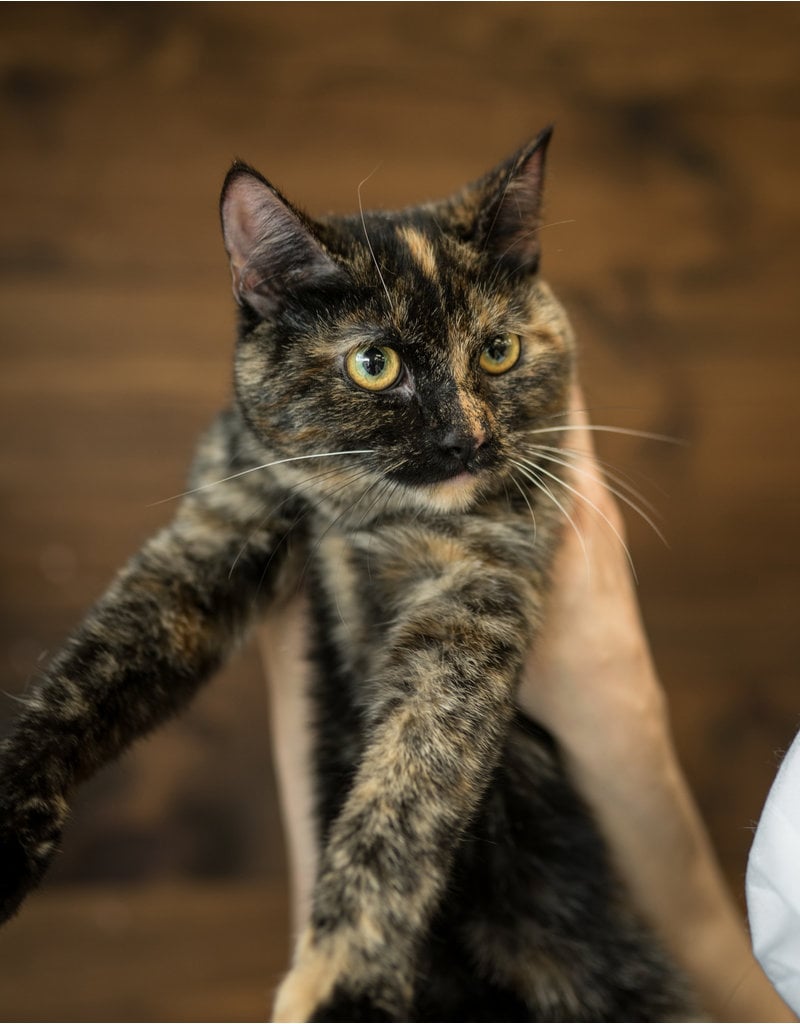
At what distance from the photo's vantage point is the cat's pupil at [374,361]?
37.0 inches

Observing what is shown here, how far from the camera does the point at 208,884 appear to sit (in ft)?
5.92

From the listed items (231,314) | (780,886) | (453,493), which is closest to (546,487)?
(453,493)

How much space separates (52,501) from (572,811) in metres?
1.26

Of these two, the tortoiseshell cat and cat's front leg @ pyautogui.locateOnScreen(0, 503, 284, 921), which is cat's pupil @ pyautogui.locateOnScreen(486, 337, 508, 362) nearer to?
the tortoiseshell cat

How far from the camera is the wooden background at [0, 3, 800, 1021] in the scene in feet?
5.80

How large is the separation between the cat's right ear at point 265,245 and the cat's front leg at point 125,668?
27 centimetres

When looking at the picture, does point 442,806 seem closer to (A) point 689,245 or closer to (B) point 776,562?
(B) point 776,562

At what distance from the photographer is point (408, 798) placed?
789 millimetres

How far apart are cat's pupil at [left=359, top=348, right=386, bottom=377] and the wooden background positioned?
95 cm

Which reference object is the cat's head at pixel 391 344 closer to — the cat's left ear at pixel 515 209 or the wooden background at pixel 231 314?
the cat's left ear at pixel 515 209

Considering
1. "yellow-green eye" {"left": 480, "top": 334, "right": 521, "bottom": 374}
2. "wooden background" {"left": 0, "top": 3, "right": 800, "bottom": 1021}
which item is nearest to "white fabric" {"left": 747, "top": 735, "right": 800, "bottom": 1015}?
"yellow-green eye" {"left": 480, "top": 334, "right": 521, "bottom": 374}

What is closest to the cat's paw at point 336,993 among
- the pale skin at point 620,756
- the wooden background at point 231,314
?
the pale skin at point 620,756

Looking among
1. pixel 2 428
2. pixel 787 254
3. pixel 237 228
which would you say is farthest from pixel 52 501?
pixel 787 254

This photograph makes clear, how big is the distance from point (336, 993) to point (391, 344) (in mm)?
607
